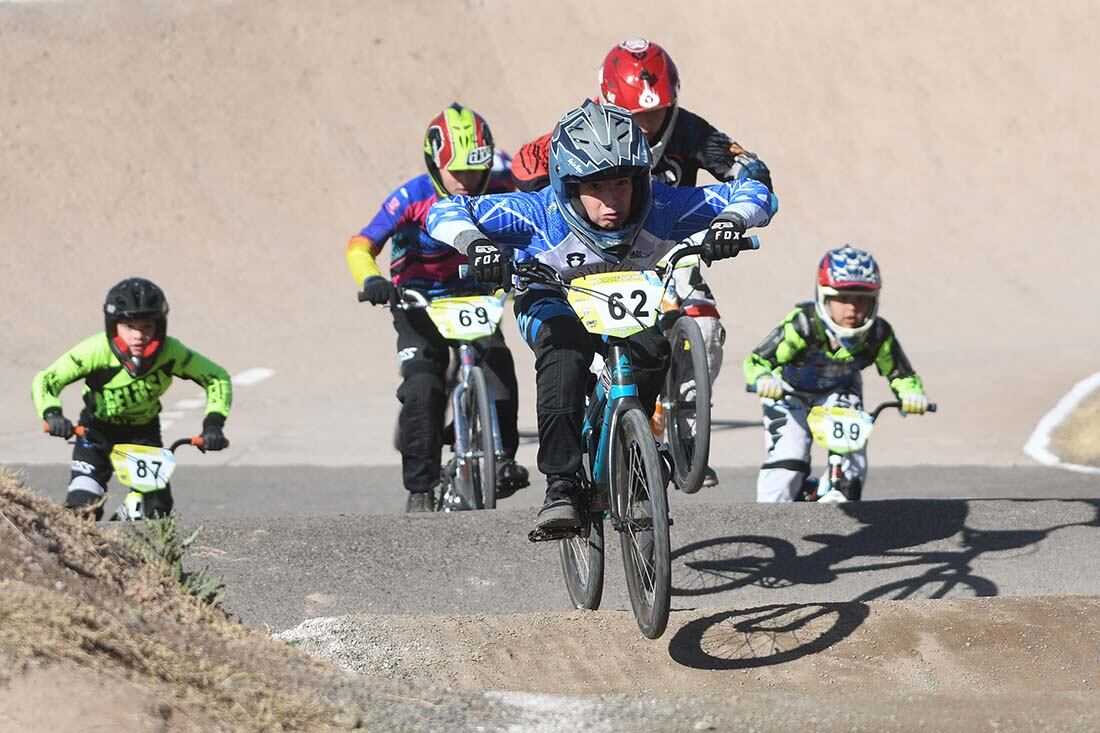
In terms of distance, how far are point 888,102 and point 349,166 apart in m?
13.0

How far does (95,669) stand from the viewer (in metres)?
4.85

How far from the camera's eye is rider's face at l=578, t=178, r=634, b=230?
664 cm

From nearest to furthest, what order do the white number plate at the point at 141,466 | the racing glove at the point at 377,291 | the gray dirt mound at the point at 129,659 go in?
1. the gray dirt mound at the point at 129,659
2. the white number plate at the point at 141,466
3. the racing glove at the point at 377,291

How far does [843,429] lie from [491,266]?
150 inches

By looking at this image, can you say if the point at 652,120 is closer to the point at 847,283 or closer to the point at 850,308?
the point at 847,283

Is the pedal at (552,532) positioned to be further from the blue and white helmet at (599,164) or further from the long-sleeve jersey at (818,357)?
the long-sleeve jersey at (818,357)

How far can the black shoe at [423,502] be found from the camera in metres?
10.3

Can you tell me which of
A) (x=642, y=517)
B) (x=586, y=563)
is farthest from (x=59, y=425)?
(x=642, y=517)

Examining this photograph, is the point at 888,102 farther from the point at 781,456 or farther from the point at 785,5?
the point at 781,456

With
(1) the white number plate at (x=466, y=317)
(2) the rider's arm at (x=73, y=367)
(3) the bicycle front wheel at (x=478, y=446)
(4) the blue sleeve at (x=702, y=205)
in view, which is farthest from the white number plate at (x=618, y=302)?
(2) the rider's arm at (x=73, y=367)

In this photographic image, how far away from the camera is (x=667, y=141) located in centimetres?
903

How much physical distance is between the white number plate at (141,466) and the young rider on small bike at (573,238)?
10.4 feet

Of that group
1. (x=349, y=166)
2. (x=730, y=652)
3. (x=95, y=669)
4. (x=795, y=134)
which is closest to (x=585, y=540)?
(x=730, y=652)

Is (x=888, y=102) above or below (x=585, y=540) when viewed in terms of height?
above
